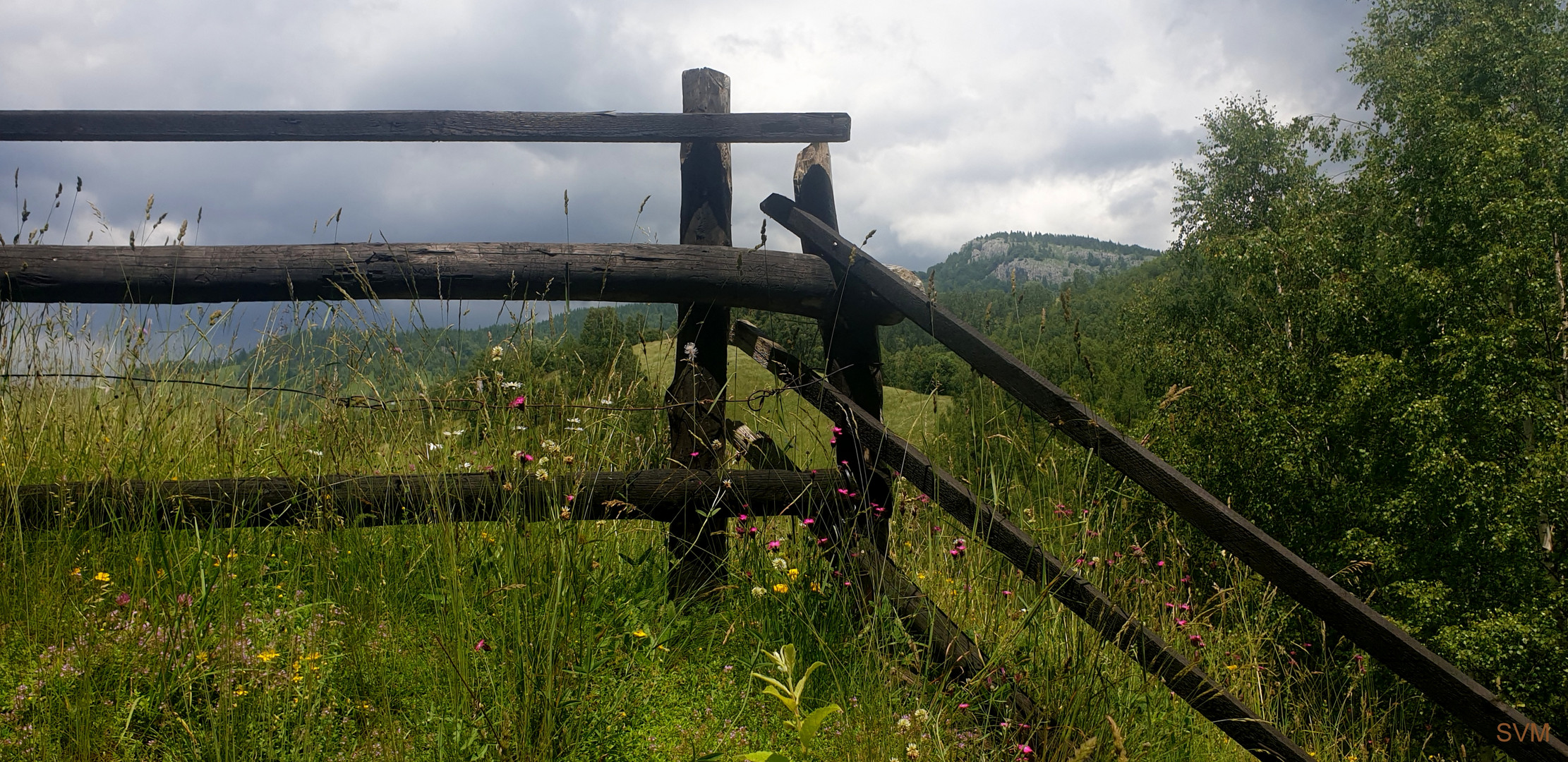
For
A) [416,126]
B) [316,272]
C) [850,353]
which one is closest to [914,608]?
[850,353]

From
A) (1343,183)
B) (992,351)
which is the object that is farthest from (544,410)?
(1343,183)

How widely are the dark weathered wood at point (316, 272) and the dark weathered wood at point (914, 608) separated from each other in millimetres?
1196

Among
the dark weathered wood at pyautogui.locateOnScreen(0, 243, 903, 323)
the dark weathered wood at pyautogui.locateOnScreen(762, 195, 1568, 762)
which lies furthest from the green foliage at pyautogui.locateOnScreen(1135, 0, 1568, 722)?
the dark weathered wood at pyautogui.locateOnScreen(0, 243, 903, 323)

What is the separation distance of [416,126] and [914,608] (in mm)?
2603

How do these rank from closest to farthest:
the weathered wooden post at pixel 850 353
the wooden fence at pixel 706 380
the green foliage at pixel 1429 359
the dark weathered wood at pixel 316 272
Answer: the wooden fence at pixel 706 380 < the dark weathered wood at pixel 316 272 < the weathered wooden post at pixel 850 353 < the green foliage at pixel 1429 359

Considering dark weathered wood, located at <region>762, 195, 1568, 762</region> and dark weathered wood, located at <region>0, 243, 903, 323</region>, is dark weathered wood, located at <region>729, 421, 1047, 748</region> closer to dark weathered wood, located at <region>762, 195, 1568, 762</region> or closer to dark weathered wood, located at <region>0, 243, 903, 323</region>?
dark weathered wood, located at <region>762, 195, 1568, 762</region>

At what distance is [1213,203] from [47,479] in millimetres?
38325

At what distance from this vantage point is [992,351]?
290cm

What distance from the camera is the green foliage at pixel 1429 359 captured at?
13156 mm

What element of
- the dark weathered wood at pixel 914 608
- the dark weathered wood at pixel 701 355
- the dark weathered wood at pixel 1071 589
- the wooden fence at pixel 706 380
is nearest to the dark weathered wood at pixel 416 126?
the wooden fence at pixel 706 380

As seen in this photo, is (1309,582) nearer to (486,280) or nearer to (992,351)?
(992,351)

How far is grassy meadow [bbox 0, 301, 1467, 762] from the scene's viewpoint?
2.03m

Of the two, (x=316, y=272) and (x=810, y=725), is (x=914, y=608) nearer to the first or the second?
(x=810, y=725)

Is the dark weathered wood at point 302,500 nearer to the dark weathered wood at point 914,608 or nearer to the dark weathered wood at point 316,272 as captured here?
the dark weathered wood at point 914,608
